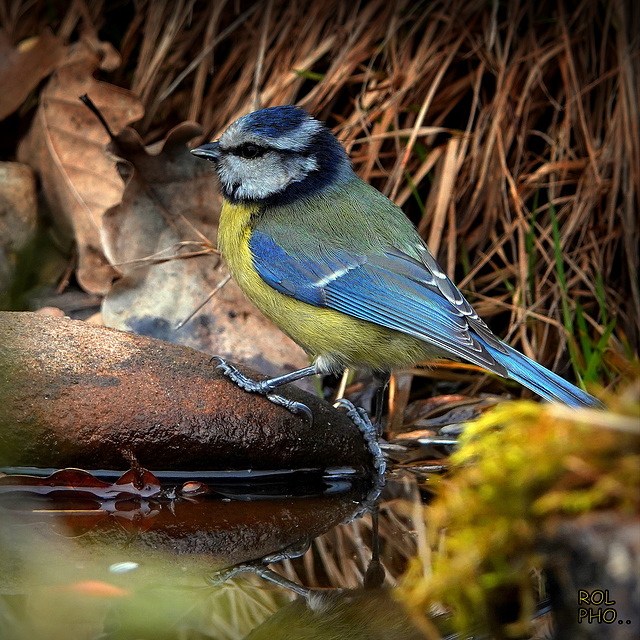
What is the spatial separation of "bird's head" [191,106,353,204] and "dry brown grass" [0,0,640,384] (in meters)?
0.73

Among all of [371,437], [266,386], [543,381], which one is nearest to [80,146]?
[266,386]

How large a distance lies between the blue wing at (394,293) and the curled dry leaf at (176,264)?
631 millimetres

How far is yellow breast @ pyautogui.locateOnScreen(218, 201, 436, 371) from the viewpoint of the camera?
307 cm

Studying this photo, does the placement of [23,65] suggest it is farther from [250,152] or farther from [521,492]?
[521,492]

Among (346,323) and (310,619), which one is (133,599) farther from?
(346,323)

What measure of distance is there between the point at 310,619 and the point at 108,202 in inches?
109

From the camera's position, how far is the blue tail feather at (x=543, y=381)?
2.74m

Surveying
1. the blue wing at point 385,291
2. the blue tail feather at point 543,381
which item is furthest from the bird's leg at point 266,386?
the blue tail feather at point 543,381

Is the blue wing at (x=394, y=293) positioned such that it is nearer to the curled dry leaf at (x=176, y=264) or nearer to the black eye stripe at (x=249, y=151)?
the black eye stripe at (x=249, y=151)

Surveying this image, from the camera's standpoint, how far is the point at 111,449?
272 centimetres

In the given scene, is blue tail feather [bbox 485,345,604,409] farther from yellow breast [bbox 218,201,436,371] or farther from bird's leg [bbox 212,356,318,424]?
bird's leg [bbox 212,356,318,424]

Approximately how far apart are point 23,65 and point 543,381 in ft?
10.3

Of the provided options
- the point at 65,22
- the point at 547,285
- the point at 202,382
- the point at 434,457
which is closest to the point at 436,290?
the point at 434,457

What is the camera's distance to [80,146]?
4.27 metres
